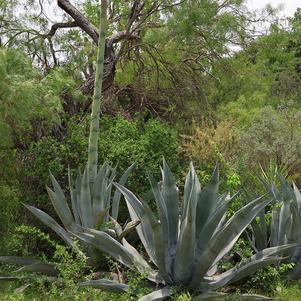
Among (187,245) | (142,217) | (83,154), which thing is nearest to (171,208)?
(142,217)

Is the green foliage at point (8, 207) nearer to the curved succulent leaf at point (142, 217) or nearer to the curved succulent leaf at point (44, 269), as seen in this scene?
the curved succulent leaf at point (44, 269)

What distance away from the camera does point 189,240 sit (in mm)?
5445

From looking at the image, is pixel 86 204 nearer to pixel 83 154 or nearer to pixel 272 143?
pixel 83 154

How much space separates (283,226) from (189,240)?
1748 millimetres

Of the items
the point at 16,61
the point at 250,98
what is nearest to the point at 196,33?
the point at 16,61

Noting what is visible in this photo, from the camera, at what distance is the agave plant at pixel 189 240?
18.2 ft

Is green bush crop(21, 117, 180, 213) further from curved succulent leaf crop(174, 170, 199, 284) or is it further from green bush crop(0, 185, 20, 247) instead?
curved succulent leaf crop(174, 170, 199, 284)

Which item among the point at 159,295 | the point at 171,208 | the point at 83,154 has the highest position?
the point at 83,154

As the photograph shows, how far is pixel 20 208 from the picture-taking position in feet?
29.2

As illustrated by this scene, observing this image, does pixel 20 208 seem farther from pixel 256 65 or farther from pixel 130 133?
pixel 256 65

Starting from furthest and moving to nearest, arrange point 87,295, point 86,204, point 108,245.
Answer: point 86,204 < point 108,245 < point 87,295

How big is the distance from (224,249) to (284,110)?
40.2 feet

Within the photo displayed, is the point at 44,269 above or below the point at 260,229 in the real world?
above

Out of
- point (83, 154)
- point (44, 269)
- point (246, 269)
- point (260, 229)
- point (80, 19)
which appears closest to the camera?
point (246, 269)
